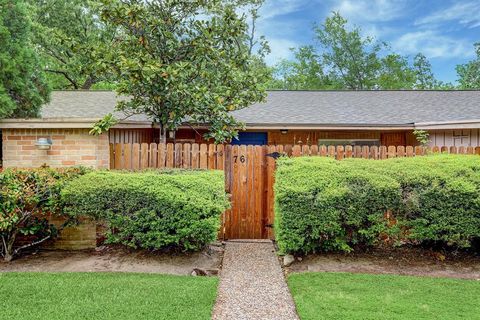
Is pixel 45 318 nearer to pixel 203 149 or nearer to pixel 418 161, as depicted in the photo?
pixel 203 149

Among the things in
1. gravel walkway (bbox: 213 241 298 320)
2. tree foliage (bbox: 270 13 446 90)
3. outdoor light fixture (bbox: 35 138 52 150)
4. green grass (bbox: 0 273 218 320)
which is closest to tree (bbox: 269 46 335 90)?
tree foliage (bbox: 270 13 446 90)

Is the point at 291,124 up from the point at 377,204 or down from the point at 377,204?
up

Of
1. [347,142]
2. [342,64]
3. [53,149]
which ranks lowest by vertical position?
[53,149]

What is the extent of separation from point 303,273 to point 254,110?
6.38m

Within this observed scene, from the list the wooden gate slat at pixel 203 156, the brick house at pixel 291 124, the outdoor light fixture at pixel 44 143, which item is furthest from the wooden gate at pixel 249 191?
the outdoor light fixture at pixel 44 143

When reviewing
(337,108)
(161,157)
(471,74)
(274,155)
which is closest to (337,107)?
(337,108)

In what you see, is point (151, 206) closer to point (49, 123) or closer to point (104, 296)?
point (104, 296)

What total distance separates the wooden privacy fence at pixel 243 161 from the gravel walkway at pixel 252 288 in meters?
0.86

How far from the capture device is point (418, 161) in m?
6.10

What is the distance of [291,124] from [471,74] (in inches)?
1072

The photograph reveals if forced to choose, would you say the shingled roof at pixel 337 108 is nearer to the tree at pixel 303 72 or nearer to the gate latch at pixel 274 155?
the gate latch at pixel 274 155

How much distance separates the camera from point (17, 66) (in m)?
7.39

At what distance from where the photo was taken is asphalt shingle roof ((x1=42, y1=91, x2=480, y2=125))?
9.98m

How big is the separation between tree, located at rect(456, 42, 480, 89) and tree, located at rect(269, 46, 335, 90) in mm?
10702
